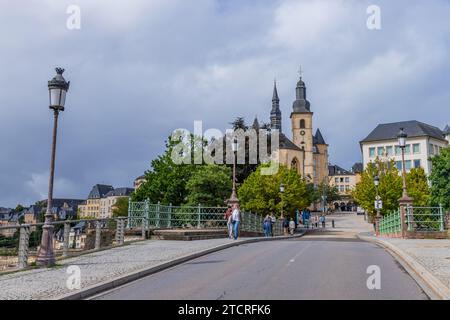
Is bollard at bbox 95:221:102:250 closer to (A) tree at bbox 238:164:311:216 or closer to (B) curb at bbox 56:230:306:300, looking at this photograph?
(B) curb at bbox 56:230:306:300

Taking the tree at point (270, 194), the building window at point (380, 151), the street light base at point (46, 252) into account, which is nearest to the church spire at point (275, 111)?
the building window at point (380, 151)

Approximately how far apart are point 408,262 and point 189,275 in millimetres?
6162

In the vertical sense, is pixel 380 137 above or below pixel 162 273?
above

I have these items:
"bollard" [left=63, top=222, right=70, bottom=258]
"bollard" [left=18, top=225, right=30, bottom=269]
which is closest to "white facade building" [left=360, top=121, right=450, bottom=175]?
"bollard" [left=63, top=222, right=70, bottom=258]

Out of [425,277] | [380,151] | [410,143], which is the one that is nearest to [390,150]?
[380,151]

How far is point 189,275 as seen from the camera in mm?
10547

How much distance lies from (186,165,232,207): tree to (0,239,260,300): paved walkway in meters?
21.3

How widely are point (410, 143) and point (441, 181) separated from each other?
222ft

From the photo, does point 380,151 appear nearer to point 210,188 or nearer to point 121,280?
point 210,188

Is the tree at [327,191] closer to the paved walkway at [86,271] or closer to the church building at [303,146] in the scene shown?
the church building at [303,146]

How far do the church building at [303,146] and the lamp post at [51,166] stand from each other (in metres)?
103

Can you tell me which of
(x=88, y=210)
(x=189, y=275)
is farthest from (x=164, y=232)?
(x=88, y=210)

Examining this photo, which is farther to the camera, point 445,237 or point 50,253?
point 445,237
